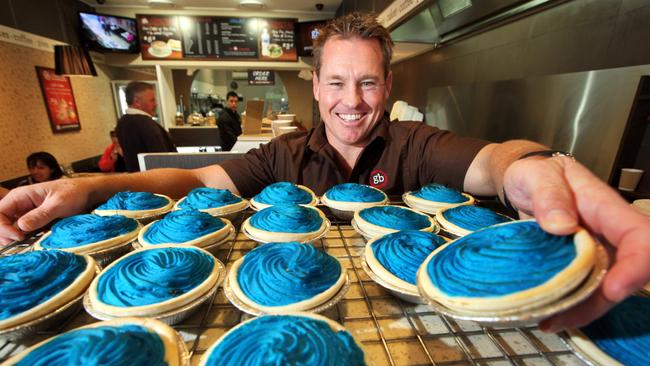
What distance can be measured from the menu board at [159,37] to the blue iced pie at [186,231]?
809 centimetres

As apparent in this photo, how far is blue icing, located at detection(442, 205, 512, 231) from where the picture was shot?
1.64 m

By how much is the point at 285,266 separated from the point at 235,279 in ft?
0.69

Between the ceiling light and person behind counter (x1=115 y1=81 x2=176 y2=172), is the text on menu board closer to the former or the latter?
the ceiling light

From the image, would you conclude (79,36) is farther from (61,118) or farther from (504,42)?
(504,42)

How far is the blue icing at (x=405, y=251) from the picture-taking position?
1238 mm

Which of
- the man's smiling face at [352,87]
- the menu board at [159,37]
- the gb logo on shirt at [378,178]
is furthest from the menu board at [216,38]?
the gb logo on shirt at [378,178]

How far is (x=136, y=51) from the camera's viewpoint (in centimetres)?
802

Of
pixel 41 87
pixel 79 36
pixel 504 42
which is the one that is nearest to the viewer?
pixel 504 42

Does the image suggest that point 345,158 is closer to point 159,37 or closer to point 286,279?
point 286,279

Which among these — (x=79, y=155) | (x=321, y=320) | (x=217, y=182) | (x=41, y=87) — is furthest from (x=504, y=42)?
(x=79, y=155)

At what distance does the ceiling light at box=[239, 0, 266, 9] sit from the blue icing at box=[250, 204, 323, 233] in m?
7.67

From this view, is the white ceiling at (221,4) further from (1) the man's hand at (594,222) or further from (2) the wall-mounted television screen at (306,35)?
(1) the man's hand at (594,222)

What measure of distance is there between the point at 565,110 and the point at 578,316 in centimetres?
238

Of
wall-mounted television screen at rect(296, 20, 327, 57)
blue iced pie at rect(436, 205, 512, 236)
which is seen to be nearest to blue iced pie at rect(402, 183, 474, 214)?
blue iced pie at rect(436, 205, 512, 236)
